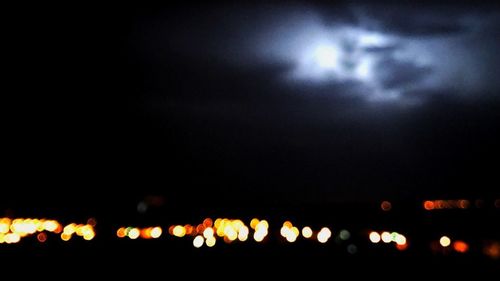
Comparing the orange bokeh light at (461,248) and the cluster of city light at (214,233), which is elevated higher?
the cluster of city light at (214,233)

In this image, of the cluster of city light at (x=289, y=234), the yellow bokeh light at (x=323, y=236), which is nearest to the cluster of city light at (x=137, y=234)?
the cluster of city light at (x=289, y=234)

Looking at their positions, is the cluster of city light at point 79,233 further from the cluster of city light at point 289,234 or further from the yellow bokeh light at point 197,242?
the cluster of city light at point 289,234

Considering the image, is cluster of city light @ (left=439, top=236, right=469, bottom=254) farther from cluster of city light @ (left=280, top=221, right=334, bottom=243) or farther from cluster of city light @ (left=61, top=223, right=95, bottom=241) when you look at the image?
cluster of city light @ (left=61, top=223, right=95, bottom=241)

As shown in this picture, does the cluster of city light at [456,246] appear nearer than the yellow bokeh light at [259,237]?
Yes

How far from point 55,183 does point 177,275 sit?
5182cm

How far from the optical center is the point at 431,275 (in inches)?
719

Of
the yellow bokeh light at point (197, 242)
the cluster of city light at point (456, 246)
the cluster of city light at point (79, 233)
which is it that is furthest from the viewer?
the cluster of city light at point (79, 233)

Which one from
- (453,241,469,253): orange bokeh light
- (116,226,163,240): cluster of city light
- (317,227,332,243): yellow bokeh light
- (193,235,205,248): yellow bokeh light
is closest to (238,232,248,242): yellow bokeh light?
(193,235,205,248): yellow bokeh light

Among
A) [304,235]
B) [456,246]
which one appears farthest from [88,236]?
[456,246]

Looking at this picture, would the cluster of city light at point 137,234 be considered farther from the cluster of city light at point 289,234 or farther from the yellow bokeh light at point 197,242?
the cluster of city light at point 289,234

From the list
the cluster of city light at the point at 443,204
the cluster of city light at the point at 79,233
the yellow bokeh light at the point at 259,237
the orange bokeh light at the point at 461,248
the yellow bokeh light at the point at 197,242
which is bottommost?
the orange bokeh light at the point at 461,248

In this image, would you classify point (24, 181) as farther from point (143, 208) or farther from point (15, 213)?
point (143, 208)

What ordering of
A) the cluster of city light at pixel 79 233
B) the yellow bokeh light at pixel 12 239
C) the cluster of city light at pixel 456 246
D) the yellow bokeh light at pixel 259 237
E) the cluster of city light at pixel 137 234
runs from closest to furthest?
the cluster of city light at pixel 456 246, the yellow bokeh light at pixel 12 239, the cluster of city light at pixel 79 233, the yellow bokeh light at pixel 259 237, the cluster of city light at pixel 137 234

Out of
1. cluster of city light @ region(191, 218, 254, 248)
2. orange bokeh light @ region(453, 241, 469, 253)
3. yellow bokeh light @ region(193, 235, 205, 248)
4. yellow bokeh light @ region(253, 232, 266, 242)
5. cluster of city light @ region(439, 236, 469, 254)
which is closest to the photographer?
orange bokeh light @ region(453, 241, 469, 253)
